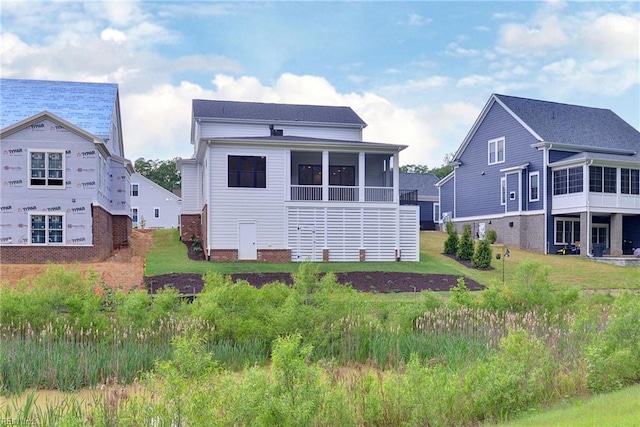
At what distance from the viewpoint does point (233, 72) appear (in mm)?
29906

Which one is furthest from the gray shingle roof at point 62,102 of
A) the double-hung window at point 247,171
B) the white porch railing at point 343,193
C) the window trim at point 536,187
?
the window trim at point 536,187

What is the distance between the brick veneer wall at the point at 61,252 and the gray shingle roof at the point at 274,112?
39.6 feet

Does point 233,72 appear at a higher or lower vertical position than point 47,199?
A: higher

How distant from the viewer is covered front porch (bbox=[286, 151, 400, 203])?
29.5m

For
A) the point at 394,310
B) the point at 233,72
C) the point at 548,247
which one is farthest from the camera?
the point at 548,247

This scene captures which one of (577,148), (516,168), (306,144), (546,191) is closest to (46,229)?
(306,144)

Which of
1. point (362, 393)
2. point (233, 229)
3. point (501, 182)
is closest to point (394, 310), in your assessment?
point (362, 393)

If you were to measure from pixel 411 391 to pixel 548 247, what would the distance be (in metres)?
30.1

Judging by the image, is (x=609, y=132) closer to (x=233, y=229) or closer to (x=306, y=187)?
(x=306, y=187)

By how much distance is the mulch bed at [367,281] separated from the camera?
2136cm

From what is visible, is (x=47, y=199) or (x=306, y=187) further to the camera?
(x=306, y=187)

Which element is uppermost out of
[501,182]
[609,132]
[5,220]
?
[609,132]

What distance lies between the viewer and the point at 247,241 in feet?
91.5

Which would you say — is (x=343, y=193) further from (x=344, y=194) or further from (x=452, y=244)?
(x=452, y=244)
